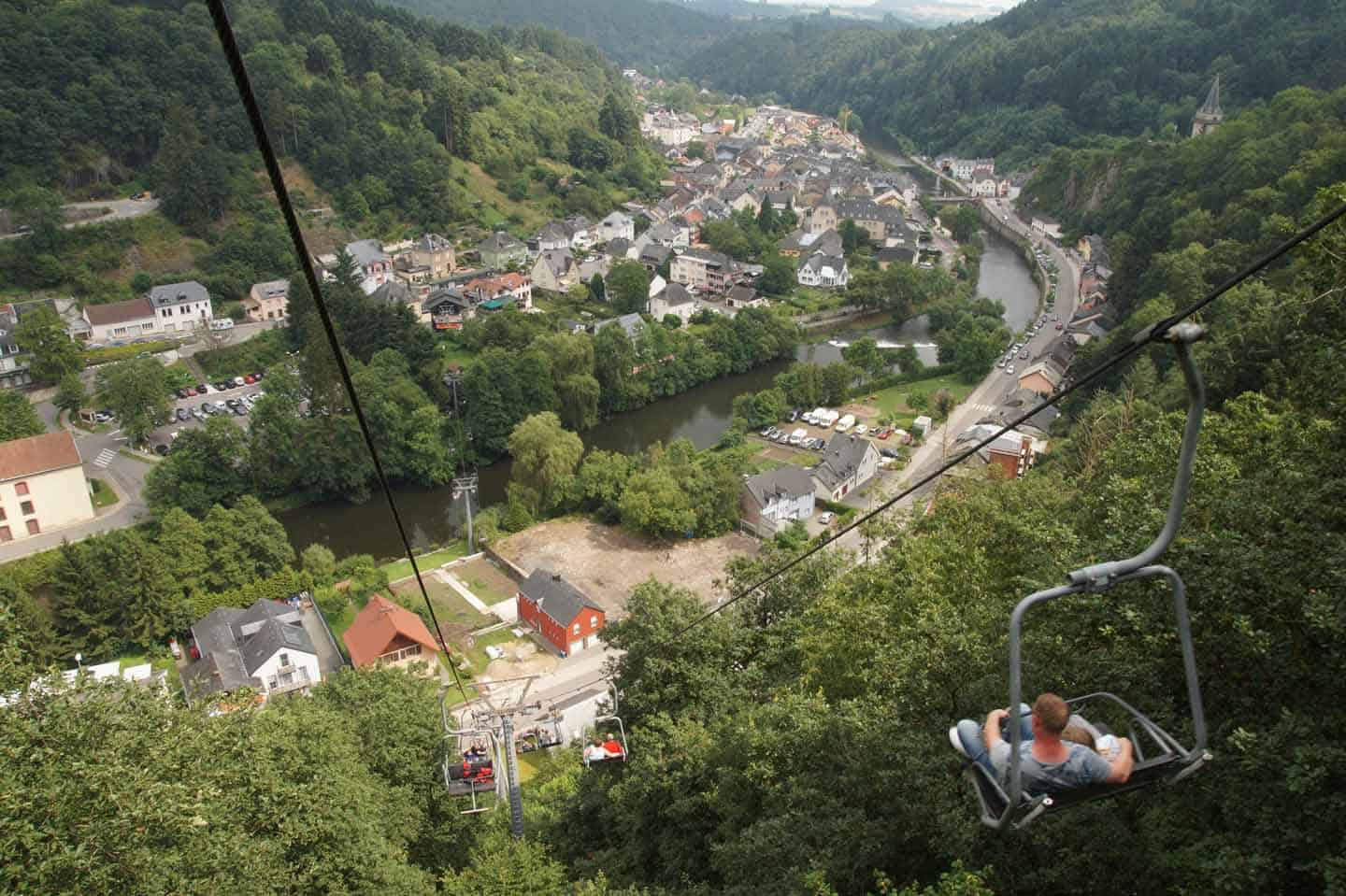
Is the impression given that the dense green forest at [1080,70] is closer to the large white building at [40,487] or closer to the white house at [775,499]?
the white house at [775,499]

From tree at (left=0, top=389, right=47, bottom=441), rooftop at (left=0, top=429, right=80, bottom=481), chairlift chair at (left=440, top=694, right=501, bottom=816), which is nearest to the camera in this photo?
chairlift chair at (left=440, top=694, right=501, bottom=816)

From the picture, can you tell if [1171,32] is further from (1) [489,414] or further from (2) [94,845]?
(2) [94,845]

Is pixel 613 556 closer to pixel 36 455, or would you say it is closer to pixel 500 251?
pixel 36 455

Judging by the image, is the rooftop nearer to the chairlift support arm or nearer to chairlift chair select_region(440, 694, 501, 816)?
chairlift chair select_region(440, 694, 501, 816)

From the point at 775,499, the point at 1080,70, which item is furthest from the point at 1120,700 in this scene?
the point at 1080,70

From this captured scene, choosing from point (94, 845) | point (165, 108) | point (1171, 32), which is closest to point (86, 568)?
point (94, 845)

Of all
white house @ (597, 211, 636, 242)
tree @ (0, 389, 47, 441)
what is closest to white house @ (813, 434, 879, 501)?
tree @ (0, 389, 47, 441)

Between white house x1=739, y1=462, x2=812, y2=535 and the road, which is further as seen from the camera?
the road
